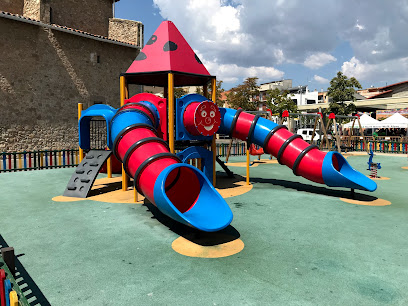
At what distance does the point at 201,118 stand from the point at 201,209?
3313 millimetres

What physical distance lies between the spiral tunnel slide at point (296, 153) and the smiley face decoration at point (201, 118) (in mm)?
1562

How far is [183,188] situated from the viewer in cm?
673

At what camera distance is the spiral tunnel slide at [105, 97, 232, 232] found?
5402mm

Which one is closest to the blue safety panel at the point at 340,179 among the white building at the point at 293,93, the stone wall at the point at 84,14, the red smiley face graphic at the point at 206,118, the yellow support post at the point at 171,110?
the red smiley face graphic at the point at 206,118

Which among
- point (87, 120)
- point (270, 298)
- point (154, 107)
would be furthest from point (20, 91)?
point (270, 298)

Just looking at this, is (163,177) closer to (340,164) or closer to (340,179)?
(340,179)

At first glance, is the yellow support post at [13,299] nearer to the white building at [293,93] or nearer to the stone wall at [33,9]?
the stone wall at [33,9]

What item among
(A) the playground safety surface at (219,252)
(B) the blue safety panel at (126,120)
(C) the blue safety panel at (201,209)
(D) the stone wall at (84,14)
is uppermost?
(D) the stone wall at (84,14)

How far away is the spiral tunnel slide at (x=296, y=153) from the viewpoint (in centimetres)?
844

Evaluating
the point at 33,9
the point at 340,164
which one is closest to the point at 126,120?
the point at 340,164

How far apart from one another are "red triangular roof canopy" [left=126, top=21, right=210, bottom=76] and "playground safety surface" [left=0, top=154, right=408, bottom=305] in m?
4.03

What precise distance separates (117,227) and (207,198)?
192cm

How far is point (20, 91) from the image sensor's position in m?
19.0

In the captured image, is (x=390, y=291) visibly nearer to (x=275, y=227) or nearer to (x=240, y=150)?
(x=275, y=227)
